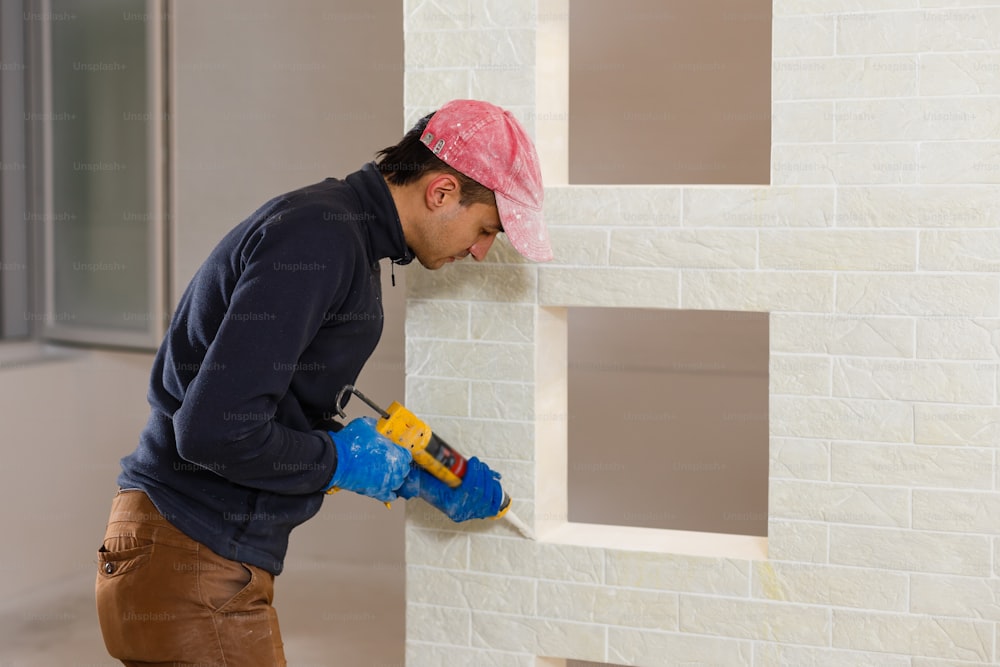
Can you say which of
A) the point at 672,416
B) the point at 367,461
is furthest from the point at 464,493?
the point at 672,416

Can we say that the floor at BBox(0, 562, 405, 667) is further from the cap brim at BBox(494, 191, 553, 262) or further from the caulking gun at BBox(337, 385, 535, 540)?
the cap brim at BBox(494, 191, 553, 262)

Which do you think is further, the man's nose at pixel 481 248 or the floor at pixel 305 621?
the floor at pixel 305 621

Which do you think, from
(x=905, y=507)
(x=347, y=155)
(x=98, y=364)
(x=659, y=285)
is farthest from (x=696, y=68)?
(x=98, y=364)

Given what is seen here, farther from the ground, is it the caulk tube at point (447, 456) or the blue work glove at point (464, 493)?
the caulk tube at point (447, 456)

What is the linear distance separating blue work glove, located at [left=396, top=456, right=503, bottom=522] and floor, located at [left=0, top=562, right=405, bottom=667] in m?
1.79

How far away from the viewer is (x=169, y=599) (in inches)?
70.3

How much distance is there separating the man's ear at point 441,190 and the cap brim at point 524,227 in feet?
0.25

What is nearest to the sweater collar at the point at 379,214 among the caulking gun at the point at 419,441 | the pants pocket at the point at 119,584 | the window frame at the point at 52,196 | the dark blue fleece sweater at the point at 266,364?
the dark blue fleece sweater at the point at 266,364

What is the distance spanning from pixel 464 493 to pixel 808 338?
81cm

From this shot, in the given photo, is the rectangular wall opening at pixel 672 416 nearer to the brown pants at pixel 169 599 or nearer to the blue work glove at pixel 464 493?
the blue work glove at pixel 464 493

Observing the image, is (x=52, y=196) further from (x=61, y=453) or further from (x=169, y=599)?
(x=169, y=599)

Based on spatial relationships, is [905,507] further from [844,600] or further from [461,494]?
[461,494]

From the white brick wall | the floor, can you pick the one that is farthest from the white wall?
the white brick wall

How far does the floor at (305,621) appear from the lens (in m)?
3.84
